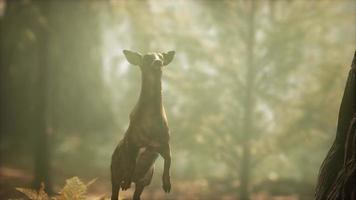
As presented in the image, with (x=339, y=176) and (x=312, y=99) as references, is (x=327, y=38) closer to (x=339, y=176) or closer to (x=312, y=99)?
(x=312, y=99)

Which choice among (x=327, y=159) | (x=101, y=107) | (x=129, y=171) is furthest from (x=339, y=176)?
(x=101, y=107)

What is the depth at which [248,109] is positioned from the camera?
1245cm

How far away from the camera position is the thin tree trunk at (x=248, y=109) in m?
12.4

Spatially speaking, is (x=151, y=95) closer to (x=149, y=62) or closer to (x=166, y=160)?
(x=149, y=62)

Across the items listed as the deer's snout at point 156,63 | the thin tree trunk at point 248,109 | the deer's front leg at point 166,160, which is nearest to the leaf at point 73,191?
the deer's front leg at point 166,160

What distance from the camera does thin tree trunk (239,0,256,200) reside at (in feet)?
40.5

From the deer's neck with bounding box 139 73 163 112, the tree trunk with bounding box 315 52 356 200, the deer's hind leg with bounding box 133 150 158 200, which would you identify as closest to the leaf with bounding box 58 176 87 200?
the deer's hind leg with bounding box 133 150 158 200

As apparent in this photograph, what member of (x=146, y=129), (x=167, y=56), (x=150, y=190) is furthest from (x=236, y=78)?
(x=146, y=129)

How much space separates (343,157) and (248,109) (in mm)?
8121

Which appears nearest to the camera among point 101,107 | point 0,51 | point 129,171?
point 129,171

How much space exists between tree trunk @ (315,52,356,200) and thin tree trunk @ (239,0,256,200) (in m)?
7.91

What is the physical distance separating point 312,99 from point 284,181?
12.0 feet

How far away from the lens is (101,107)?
19.2 m

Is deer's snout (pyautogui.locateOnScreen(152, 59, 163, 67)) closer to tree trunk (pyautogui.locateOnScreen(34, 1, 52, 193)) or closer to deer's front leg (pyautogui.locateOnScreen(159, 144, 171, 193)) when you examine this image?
deer's front leg (pyautogui.locateOnScreen(159, 144, 171, 193))
